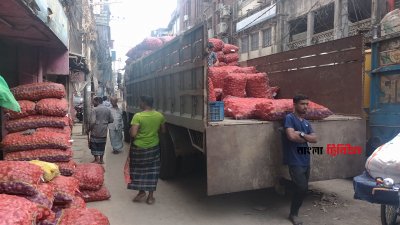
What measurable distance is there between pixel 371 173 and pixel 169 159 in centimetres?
363

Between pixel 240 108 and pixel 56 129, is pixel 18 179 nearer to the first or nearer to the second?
pixel 56 129

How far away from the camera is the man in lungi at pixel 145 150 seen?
5.21 metres

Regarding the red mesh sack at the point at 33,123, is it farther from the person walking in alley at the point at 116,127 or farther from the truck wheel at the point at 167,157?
the person walking in alley at the point at 116,127

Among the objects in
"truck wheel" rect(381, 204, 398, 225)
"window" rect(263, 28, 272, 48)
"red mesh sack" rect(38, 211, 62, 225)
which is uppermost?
"window" rect(263, 28, 272, 48)

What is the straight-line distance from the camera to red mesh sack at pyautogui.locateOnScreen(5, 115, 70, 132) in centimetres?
466

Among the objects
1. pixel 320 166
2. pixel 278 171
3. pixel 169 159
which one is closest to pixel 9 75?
pixel 169 159

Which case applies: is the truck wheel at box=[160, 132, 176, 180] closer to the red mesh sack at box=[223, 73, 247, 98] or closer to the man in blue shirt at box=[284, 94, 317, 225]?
the red mesh sack at box=[223, 73, 247, 98]

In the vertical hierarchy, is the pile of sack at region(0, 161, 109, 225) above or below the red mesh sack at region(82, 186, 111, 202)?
above

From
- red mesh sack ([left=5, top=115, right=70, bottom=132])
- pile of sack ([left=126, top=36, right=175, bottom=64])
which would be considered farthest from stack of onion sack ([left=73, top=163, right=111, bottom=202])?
pile of sack ([left=126, top=36, right=175, bottom=64])

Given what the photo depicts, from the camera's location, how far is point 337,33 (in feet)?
44.3

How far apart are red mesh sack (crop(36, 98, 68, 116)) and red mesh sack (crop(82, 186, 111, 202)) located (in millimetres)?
1202

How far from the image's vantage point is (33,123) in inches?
185

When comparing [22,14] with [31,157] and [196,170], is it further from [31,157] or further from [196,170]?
[196,170]

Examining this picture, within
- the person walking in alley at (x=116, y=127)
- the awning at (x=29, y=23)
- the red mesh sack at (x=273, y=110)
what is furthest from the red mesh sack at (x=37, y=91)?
the person walking in alley at (x=116, y=127)
